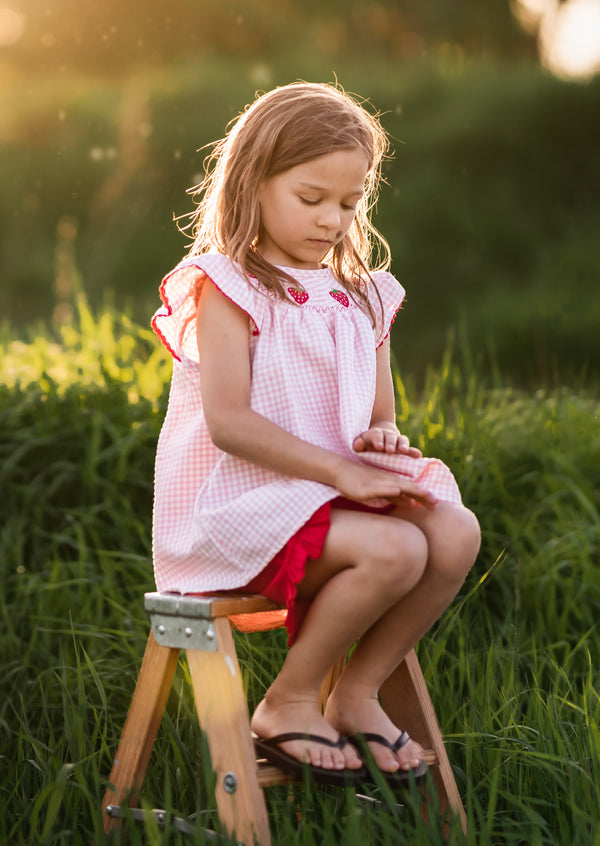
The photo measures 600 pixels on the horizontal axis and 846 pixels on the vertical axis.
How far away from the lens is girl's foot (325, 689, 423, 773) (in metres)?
1.66

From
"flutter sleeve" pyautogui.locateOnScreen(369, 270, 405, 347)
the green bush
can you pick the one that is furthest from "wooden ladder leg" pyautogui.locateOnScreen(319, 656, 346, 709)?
the green bush

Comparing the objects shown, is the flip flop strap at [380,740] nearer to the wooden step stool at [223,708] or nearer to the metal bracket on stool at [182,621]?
the wooden step stool at [223,708]

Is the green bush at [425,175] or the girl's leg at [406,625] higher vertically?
the green bush at [425,175]

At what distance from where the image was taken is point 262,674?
7.69 feet

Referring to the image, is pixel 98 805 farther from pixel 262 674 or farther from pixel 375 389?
pixel 375 389

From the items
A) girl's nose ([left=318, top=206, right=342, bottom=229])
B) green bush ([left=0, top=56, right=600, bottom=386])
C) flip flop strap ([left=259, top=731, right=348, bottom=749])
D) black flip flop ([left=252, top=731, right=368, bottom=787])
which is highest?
green bush ([left=0, top=56, right=600, bottom=386])

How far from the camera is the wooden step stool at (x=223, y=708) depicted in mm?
1586

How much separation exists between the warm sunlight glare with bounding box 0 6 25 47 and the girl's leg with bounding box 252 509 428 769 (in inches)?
478

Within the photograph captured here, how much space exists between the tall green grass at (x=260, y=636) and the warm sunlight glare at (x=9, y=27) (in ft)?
32.0

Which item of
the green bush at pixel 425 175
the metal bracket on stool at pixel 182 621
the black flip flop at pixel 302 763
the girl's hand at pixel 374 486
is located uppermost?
the green bush at pixel 425 175

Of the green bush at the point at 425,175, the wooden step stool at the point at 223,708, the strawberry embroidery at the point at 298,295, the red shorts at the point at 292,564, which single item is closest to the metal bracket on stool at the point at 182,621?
the wooden step stool at the point at 223,708

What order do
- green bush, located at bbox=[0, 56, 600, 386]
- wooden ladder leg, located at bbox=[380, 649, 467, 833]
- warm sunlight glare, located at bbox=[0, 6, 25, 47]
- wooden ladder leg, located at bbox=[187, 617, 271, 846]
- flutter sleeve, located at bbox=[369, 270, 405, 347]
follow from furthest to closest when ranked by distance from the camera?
warm sunlight glare, located at bbox=[0, 6, 25, 47]
green bush, located at bbox=[0, 56, 600, 386]
flutter sleeve, located at bbox=[369, 270, 405, 347]
wooden ladder leg, located at bbox=[380, 649, 467, 833]
wooden ladder leg, located at bbox=[187, 617, 271, 846]

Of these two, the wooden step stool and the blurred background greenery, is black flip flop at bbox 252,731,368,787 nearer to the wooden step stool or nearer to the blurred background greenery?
the wooden step stool

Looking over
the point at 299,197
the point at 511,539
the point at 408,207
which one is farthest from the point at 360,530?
the point at 408,207
